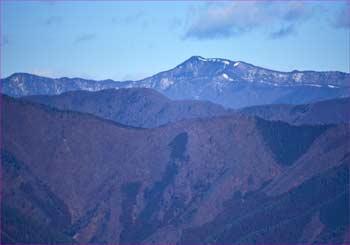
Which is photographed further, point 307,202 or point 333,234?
point 307,202

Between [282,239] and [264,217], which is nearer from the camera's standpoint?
[282,239]

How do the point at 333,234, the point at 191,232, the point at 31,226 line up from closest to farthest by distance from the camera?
1. the point at 333,234
2. the point at 31,226
3. the point at 191,232

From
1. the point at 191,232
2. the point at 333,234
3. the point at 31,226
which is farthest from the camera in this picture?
the point at 191,232

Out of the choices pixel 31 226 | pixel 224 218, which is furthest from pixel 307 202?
pixel 31 226

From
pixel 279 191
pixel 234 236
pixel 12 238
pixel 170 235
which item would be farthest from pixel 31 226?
pixel 279 191

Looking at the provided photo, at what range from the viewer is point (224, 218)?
198750 mm

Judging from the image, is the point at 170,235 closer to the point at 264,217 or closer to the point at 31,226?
the point at 264,217

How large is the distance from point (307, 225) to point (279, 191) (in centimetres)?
2326

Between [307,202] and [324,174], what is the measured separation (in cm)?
1072

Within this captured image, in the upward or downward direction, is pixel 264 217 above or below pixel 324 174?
below

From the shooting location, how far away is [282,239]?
17675 centimetres

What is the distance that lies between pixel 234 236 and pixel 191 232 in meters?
14.5

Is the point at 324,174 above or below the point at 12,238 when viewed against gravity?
above

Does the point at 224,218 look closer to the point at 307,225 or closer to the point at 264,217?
the point at 264,217
